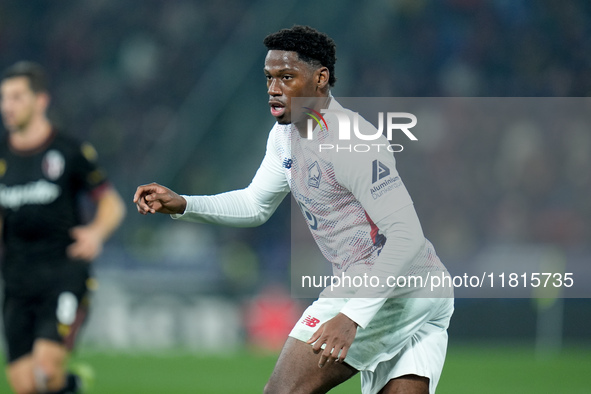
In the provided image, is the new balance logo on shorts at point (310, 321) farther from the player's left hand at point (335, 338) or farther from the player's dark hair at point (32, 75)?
the player's dark hair at point (32, 75)

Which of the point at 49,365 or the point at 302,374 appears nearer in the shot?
the point at 302,374

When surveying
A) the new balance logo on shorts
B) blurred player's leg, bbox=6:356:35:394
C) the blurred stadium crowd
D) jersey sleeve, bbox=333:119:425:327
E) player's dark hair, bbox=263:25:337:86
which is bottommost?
blurred player's leg, bbox=6:356:35:394

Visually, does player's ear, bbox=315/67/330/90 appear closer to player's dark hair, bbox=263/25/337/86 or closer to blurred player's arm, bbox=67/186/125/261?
player's dark hair, bbox=263/25/337/86

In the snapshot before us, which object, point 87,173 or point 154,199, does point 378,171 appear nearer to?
point 154,199

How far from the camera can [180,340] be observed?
1152 cm

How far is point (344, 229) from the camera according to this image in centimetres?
385

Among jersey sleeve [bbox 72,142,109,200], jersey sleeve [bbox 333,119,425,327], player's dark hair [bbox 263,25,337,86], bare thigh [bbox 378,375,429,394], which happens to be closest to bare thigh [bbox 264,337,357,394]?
bare thigh [bbox 378,375,429,394]

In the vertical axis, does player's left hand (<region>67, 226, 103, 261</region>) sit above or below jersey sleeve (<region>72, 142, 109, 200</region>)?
below

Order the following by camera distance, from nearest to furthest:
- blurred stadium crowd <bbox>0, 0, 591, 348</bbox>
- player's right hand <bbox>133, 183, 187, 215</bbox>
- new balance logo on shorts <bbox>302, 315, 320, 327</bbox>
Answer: player's right hand <bbox>133, 183, 187, 215</bbox>, new balance logo on shorts <bbox>302, 315, 320, 327</bbox>, blurred stadium crowd <bbox>0, 0, 591, 348</bbox>

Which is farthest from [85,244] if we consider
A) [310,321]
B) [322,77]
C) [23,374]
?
[322,77]

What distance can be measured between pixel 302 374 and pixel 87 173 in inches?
125

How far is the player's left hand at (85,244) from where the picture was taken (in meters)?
6.03

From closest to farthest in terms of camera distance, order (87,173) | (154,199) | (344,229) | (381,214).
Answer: (381,214) < (154,199) < (344,229) < (87,173)

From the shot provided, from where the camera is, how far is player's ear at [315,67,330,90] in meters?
3.90
